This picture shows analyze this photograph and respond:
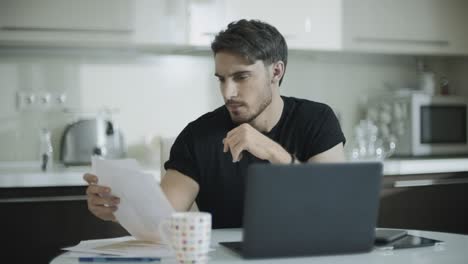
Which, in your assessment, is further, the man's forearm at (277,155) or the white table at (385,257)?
the man's forearm at (277,155)

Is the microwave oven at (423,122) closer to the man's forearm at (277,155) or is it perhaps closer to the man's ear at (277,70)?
the man's ear at (277,70)

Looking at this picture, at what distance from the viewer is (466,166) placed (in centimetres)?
348

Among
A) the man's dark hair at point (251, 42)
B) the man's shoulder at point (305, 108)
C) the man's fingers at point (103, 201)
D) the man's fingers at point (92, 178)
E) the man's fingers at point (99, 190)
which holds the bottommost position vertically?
the man's fingers at point (103, 201)

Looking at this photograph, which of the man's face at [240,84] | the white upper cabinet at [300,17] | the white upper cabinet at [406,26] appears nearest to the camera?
the man's face at [240,84]

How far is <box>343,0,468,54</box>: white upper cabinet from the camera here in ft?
11.7

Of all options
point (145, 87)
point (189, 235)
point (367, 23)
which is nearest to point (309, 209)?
point (189, 235)

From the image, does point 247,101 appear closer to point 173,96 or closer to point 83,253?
point 83,253

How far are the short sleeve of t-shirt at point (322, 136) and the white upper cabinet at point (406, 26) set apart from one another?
149cm

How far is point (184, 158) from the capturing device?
6.71 feet

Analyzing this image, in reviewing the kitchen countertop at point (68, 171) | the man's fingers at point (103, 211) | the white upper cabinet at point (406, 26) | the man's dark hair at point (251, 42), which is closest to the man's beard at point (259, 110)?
the man's dark hair at point (251, 42)

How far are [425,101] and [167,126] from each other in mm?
1350

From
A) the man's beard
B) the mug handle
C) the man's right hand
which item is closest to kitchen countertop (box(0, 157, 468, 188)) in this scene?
the man's beard

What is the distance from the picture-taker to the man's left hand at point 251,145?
1.67 meters

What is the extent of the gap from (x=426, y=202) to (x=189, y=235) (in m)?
2.49
